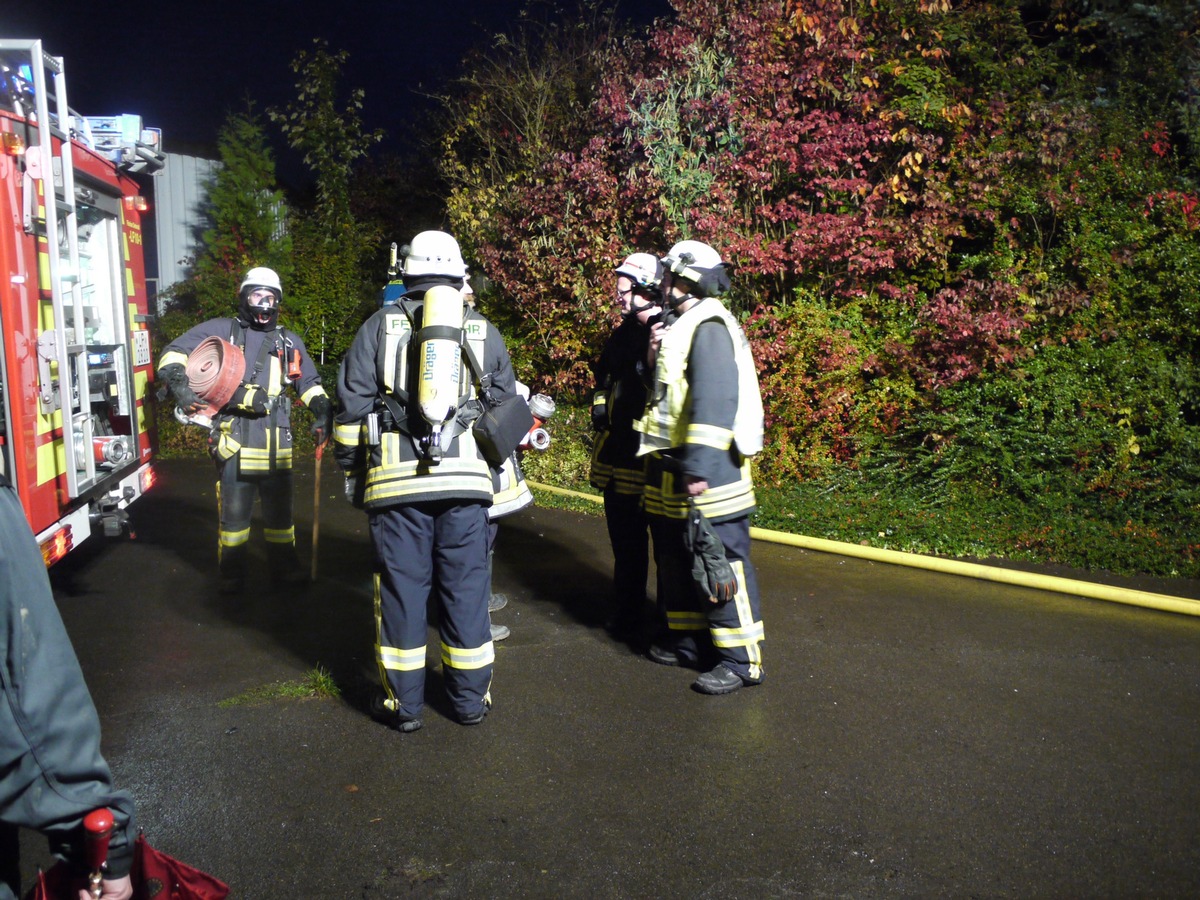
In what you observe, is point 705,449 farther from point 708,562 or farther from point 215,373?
point 215,373

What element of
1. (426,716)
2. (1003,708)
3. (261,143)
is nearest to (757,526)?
(1003,708)

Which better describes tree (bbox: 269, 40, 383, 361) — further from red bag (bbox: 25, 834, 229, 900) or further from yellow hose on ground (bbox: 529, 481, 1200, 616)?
red bag (bbox: 25, 834, 229, 900)

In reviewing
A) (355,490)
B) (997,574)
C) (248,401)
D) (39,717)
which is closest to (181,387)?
(248,401)

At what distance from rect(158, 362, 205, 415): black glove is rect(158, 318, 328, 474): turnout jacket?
0.06m

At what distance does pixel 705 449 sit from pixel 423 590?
1.31 m

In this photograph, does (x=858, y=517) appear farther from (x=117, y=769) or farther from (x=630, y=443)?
(x=117, y=769)

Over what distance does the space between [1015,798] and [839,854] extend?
0.78 meters

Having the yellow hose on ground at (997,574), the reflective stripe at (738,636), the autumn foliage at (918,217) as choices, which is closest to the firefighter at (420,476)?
the reflective stripe at (738,636)

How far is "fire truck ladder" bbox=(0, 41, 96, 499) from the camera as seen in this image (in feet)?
15.8

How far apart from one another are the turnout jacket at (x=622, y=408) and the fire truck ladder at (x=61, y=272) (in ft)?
8.43

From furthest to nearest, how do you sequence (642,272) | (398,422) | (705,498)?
(642,272) < (705,498) < (398,422)

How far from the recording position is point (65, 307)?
5617mm

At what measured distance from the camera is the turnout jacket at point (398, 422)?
415 centimetres

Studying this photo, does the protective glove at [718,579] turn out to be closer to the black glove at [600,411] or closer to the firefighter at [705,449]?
the firefighter at [705,449]
